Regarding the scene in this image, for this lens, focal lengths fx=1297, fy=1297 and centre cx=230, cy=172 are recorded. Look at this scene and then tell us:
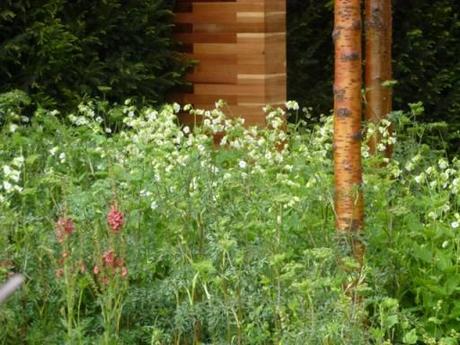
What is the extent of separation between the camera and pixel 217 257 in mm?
4773

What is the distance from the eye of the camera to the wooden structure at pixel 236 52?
30.3 ft

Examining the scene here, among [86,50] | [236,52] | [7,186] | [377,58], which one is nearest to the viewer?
[7,186]

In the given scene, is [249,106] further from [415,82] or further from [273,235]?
[273,235]

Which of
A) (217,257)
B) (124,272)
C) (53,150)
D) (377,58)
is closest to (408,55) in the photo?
(377,58)

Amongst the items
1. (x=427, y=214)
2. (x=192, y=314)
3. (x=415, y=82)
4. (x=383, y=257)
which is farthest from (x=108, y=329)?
(x=415, y=82)

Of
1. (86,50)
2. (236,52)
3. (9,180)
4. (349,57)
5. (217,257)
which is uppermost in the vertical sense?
→ (349,57)

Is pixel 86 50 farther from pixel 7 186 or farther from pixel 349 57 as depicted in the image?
pixel 349 57

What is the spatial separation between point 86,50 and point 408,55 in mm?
3427

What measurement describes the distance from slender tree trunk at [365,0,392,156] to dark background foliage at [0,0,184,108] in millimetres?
1662

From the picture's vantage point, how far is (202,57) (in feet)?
31.6

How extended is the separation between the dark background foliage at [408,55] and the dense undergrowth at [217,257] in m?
4.60

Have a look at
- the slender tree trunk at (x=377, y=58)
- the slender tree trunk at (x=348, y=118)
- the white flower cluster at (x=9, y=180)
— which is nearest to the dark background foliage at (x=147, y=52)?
the slender tree trunk at (x=377, y=58)

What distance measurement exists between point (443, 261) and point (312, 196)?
0.67 metres

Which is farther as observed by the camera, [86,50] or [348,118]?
[86,50]
